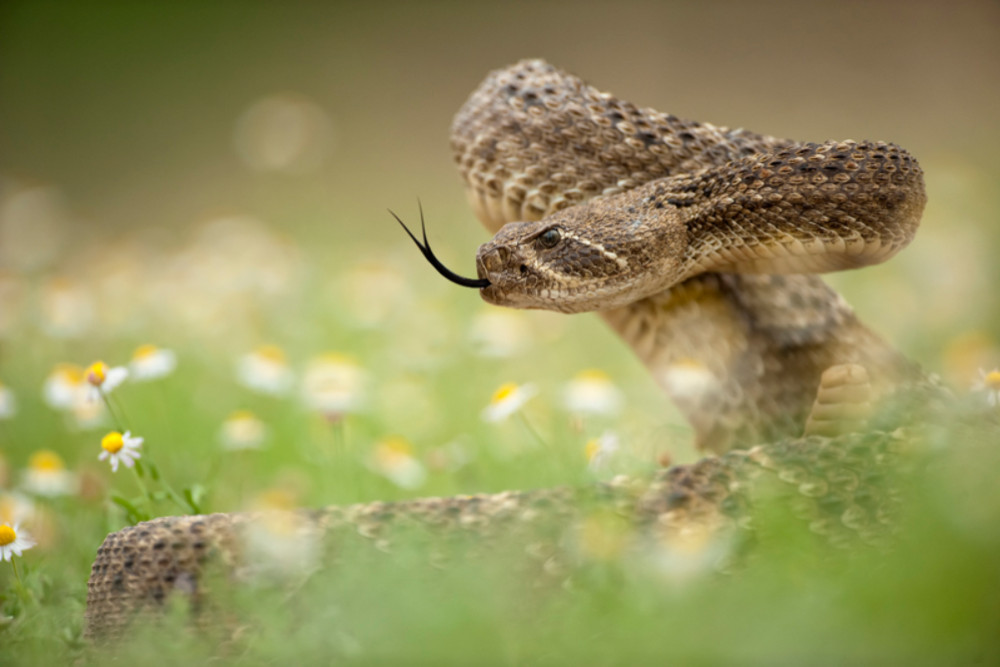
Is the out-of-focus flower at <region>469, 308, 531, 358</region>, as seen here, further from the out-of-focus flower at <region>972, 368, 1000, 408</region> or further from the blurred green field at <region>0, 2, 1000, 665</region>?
the out-of-focus flower at <region>972, 368, 1000, 408</region>

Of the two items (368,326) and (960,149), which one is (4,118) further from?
(960,149)

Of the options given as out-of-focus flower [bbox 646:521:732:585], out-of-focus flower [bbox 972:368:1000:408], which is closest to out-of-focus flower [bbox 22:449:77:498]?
out-of-focus flower [bbox 646:521:732:585]

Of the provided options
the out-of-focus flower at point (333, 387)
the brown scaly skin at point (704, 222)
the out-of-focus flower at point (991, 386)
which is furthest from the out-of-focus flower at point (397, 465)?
the out-of-focus flower at point (991, 386)

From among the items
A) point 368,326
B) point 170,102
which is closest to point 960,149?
point 368,326

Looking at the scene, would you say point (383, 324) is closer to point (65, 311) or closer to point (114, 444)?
point (65, 311)

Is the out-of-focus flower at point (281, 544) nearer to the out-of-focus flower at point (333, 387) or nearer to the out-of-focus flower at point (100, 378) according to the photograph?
the out-of-focus flower at point (100, 378)

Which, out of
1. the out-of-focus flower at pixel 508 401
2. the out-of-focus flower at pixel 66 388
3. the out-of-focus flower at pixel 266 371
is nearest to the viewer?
the out-of-focus flower at pixel 508 401
